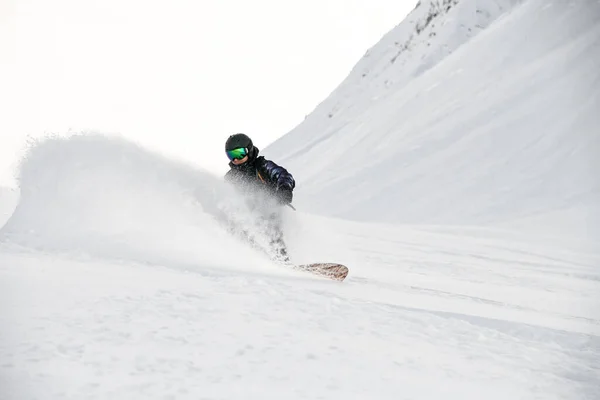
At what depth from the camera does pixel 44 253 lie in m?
4.70

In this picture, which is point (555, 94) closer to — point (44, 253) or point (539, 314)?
point (539, 314)

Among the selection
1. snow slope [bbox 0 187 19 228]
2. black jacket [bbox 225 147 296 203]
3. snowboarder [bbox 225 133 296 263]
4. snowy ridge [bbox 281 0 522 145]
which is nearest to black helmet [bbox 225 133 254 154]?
snowboarder [bbox 225 133 296 263]

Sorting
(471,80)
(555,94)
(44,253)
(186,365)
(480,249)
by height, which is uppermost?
(471,80)

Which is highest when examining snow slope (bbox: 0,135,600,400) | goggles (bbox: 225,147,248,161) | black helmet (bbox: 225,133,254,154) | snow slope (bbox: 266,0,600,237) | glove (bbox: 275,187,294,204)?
snow slope (bbox: 266,0,600,237)

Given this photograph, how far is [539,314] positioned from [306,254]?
3875 mm

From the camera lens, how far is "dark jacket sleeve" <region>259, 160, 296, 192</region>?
22.8 ft

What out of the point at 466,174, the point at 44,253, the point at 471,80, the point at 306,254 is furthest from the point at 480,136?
the point at 44,253

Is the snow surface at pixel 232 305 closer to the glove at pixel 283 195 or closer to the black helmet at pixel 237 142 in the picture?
the glove at pixel 283 195

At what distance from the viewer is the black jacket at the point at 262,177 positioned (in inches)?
275

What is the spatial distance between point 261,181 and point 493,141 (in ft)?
86.7

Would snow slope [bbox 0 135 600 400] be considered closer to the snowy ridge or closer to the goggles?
the goggles

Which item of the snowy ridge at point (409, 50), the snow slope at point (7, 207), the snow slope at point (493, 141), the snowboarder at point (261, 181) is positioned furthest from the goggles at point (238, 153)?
the snowy ridge at point (409, 50)

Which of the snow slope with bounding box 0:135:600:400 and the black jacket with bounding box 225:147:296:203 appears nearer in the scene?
the snow slope with bounding box 0:135:600:400

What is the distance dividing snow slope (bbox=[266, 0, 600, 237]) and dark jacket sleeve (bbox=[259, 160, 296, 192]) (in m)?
17.2
